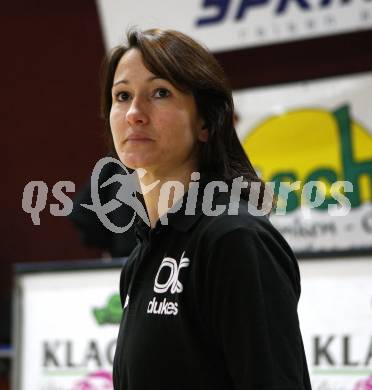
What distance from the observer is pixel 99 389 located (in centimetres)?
276

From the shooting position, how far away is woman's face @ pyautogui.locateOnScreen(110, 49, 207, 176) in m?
1.41

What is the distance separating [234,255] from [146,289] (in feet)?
0.82

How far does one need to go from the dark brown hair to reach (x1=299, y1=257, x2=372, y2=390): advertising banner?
1087 mm

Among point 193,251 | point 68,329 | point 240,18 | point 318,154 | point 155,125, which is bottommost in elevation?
point 68,329

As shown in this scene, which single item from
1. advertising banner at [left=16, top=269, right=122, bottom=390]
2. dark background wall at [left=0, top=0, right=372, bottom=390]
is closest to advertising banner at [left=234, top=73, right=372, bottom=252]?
dark background wall at [left=0, top=0, right=372, bottom=390]

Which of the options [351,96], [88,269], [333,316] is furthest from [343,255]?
[351,96]

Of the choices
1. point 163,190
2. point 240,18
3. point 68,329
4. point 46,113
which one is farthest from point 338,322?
point 46,113

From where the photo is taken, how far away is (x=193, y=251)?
1.26 m

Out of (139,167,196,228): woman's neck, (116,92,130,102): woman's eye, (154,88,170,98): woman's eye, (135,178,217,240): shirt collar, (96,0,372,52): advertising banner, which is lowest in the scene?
(135,178,217,240): shirt collar

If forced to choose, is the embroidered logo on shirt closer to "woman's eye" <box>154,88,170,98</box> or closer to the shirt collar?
the shirt collar

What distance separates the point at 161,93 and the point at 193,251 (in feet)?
1.03

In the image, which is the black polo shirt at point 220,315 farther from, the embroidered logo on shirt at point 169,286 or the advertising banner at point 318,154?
the advertising banner at point 318,154

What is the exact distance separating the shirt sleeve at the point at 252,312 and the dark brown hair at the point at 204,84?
0.22 metres

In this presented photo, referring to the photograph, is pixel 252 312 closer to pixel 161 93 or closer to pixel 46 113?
pixel 161 93
